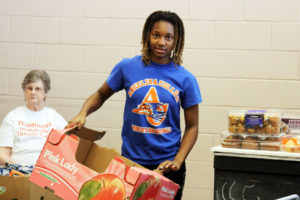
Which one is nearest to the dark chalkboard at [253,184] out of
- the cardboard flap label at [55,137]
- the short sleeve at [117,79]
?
the short sleeve at [117,79]

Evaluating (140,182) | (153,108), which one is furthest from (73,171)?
(153,108)

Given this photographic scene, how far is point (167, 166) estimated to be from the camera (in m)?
1.76

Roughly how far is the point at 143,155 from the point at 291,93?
1644mm

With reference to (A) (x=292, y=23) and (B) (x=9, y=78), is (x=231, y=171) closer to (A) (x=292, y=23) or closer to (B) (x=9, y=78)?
(A) (x=292, y=23)

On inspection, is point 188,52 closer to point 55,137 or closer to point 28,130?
point 28,130

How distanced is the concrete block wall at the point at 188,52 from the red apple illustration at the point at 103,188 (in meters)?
1.92

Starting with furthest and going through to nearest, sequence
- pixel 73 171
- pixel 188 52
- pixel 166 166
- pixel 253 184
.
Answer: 1. pixel 188 52
2. pixel 253 184
3. pixel 166 166
4. pixel 73 171

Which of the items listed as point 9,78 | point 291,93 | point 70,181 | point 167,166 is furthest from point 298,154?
point 9,78

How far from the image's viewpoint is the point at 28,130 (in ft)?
9.81

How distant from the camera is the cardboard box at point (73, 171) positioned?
1459 mm

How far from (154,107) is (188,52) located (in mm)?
1462

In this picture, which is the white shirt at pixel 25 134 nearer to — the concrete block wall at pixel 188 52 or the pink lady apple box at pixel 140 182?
the concrete block wall at pixel 188 52

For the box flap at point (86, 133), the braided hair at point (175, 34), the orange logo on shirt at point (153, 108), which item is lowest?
the box flap at point (86, 133)

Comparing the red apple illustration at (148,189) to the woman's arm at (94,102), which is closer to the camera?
the red apple illustration at (148,189)
